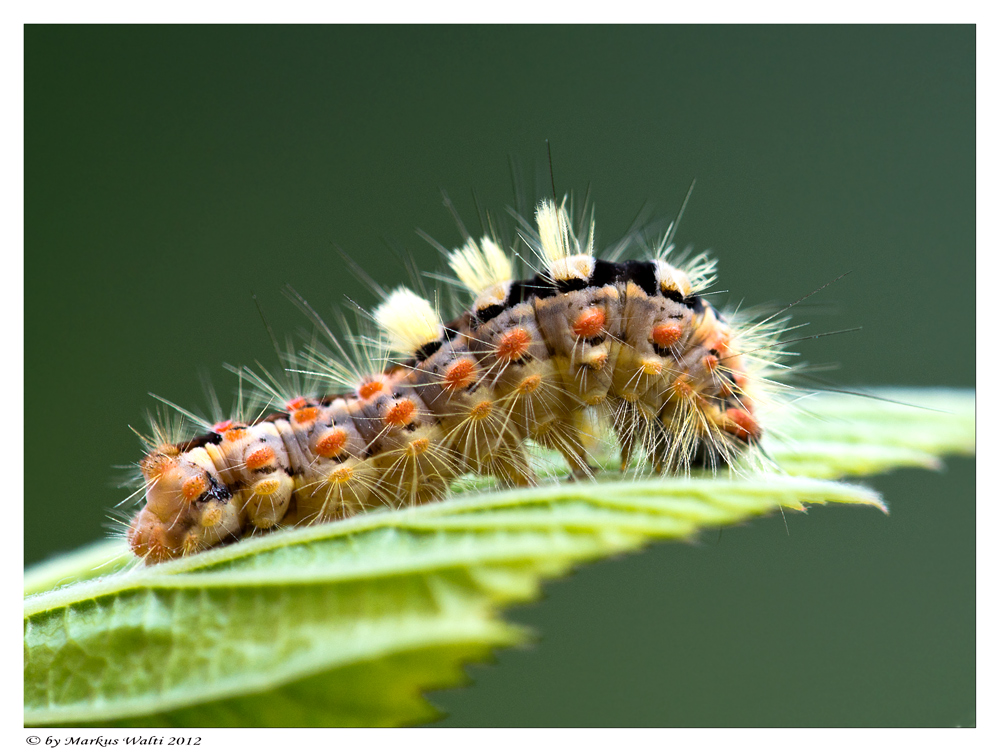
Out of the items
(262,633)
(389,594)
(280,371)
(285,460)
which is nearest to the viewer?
(389,594)

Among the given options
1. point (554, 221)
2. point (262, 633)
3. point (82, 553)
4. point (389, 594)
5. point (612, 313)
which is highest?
point (554, 221)

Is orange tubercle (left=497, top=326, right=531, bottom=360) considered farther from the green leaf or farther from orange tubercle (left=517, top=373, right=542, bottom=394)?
the green leaf

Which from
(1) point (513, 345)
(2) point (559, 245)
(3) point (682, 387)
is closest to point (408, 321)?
(1) point (513, 345)

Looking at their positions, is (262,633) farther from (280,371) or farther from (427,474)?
(280,371)

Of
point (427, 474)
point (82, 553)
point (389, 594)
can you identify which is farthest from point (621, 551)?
point (82, 553)

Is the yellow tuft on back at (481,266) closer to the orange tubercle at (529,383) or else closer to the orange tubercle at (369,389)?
the orange tubercle at (529,383)

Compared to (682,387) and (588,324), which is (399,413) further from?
(682,387)

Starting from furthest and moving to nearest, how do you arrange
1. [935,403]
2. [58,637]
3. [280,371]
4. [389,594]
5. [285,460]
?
[935,403] < [280,371] < [285,460] < [58,637] < [389,594]

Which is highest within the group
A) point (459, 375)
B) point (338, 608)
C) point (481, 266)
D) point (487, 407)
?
point (481, 266)
